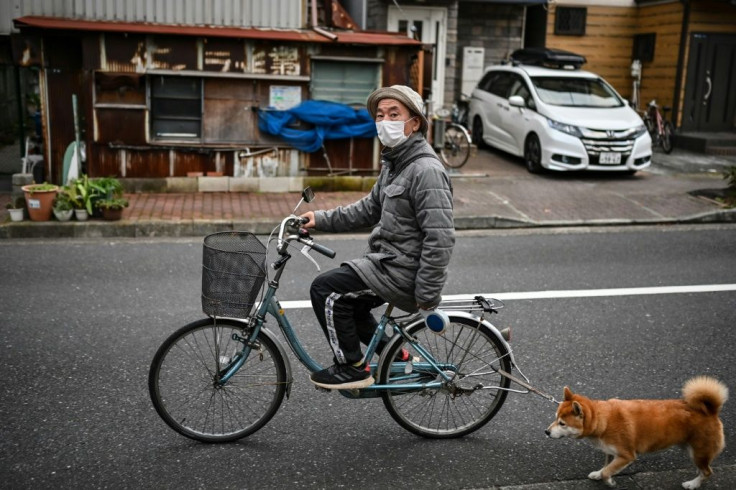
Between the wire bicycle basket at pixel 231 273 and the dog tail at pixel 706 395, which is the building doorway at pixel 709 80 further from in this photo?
the wire bicycle basket at pixel 231 273

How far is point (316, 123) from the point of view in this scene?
12.6 m

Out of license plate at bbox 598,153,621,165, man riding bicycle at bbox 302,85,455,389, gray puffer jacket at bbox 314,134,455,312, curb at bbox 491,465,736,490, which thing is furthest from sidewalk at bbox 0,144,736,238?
curb at bbox 491,465,736,490

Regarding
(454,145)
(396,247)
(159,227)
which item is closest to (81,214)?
(159,227)

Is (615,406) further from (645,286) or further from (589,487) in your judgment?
(645,286)

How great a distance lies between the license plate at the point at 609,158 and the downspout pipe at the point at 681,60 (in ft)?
20.8

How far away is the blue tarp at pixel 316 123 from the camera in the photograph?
41.1 feet

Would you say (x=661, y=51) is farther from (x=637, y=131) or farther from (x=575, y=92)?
(x=637, y=131)

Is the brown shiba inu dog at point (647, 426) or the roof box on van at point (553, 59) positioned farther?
the roof box on van at point (553, 59)

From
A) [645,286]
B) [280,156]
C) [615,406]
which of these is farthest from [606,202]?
[615,406]

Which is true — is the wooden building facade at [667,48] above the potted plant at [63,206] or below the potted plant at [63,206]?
above

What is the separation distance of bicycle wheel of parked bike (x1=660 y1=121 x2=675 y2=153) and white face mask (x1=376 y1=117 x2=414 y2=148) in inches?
600

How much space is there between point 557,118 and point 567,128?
0.98 feet

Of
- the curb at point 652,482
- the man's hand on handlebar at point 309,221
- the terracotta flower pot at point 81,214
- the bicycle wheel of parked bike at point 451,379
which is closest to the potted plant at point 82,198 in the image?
the terracotta flower pot at point 81,214

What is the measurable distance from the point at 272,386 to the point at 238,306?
648 millimetres
